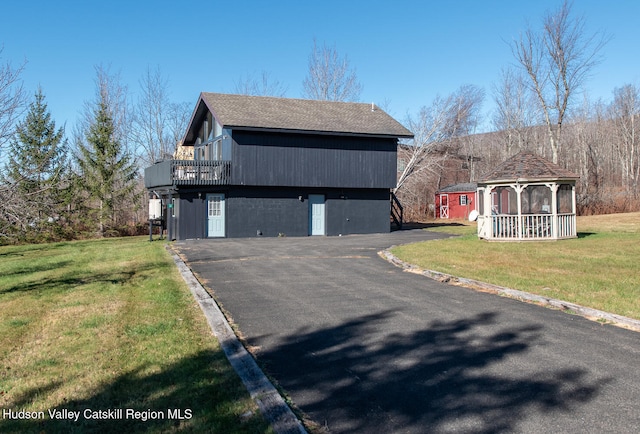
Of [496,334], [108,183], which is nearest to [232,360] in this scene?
[496,334]

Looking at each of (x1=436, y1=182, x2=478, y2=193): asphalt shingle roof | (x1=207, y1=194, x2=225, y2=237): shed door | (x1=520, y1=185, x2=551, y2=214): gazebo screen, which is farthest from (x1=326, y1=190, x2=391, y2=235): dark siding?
(x1=436, y1=182, x2=478, y2=193): asphalt shingle roof

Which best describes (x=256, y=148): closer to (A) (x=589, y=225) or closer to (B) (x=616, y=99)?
(A) (x=589, y=225)

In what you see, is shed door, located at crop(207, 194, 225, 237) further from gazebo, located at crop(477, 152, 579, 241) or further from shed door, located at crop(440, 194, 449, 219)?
shed door, located at crop(440, 194, 449, 219)

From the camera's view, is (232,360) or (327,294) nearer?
(232,360)

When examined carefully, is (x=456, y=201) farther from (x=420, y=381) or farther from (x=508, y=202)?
(x=420, y=381)

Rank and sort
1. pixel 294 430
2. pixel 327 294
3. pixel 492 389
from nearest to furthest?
pixel 294 430
pixel 492 389
pixel 327 294

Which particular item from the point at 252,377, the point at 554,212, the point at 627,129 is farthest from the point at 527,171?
the point at 627,129

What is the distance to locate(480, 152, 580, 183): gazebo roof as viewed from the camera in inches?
800

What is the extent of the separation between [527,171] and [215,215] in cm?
1453

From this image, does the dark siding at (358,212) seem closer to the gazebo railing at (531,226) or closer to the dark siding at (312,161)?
the dark siding at (312,161)

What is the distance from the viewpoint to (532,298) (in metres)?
9.19

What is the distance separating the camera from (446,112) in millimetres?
41781

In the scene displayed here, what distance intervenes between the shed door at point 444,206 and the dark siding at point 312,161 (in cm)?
1891

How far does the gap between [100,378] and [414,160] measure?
3786 cm
